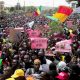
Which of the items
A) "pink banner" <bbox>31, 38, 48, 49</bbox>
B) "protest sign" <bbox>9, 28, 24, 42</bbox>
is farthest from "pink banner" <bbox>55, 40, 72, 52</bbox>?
"protest sign" <bbox>9, 28, 24, 42</bbox>

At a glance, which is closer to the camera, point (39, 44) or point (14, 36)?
point (39, 44)

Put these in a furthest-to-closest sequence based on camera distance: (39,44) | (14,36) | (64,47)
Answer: (14,36)
(39,44)
(64,47)

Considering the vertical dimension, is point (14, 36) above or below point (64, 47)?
below

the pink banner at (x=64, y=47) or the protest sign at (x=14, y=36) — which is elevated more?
the pink banner at (x=64, y=47)

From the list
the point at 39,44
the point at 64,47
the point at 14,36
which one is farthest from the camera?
the point at 14,36

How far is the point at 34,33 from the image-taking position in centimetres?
1909

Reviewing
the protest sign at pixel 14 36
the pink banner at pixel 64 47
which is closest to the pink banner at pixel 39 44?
the pink banner at pixel 64 47

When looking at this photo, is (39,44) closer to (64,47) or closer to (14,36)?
(64,47)

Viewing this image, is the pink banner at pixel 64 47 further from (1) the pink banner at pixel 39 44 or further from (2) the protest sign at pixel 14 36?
(2) the protest sign at pixel 14 36

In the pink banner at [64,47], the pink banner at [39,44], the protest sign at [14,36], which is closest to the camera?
the pink banner at [64,47]

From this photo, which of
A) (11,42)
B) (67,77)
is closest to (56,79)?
(67,77)

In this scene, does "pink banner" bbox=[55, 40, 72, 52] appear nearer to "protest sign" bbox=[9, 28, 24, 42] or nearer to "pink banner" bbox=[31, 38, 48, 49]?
"pink banner" bbox=[31, 38, 48, 49]

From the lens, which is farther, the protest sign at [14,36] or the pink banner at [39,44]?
the protest sign at [14,36]

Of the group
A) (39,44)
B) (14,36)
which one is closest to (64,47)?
(39,44)
